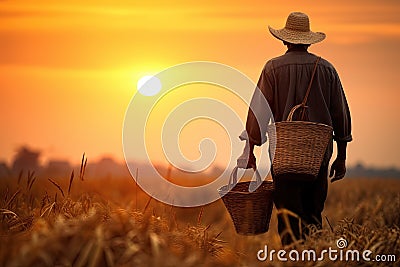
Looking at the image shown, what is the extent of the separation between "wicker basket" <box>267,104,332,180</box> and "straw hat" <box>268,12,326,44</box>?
0.68m

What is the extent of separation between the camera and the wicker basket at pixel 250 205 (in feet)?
26.1

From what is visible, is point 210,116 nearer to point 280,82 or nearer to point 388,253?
point 280,82

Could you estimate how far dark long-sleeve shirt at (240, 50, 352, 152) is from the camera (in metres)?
7.85

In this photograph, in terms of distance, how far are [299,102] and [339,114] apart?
44 cm

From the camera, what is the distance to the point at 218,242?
6.70 metres

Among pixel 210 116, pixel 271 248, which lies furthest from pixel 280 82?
pixel 271 248

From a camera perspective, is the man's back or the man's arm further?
the man's arm

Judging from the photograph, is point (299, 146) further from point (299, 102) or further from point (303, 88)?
point (303, 88)

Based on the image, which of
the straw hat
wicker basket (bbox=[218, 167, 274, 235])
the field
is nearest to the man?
the straw hat

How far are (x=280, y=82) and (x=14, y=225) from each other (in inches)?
103

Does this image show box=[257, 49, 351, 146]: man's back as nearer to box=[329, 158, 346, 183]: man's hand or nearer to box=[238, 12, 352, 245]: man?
box=[238, 12, 352, 245]: man

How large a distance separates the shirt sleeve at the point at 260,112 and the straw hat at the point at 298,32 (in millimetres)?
301

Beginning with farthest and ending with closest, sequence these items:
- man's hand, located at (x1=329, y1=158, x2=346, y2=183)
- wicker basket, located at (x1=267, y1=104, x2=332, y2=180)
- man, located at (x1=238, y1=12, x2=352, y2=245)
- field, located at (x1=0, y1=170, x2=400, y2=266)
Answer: man's hand, located at (x1=329, y1=158, x2=346, y2=183) → man, located at (x1=238, y1=12, x2=352, y2=245) → wicker basket, located at (x1=267, y1=104, x2=332, y2=180) → field, located at (x1=0, y1=170, x2=400, y2=266)

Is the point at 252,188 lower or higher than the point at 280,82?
lower
